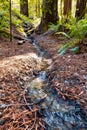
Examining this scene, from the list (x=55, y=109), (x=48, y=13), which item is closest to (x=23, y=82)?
(x=55, y=109)

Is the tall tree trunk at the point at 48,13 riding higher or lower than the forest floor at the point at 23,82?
higher

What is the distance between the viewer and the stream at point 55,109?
7.10ft

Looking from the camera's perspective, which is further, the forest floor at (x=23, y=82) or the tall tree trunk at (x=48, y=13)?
the tall tree trunk at (x=48, y=13)

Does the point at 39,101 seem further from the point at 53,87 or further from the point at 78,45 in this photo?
the point at 78,45

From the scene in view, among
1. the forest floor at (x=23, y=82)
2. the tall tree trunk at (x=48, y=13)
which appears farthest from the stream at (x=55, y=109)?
the tall tree trunk at (x=48, y=13)

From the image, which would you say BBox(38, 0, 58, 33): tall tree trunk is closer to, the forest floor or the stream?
the forest floor

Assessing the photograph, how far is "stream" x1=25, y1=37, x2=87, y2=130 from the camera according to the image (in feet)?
7.10

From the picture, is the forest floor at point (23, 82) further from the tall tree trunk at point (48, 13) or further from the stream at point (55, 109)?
the tall tree trunk at point (48, 13)

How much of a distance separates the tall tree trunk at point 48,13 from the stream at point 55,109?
6241 mm

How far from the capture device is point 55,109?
2.44 m

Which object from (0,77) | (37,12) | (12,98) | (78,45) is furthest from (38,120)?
(37,12)

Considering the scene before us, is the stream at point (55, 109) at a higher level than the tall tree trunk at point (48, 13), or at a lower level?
lower

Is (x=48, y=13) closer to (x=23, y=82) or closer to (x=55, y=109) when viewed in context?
(x=23, y=82)

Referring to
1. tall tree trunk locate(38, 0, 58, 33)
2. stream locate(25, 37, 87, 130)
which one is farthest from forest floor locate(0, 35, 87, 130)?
tall tree trunk locate(38, 0, 58, 33)
